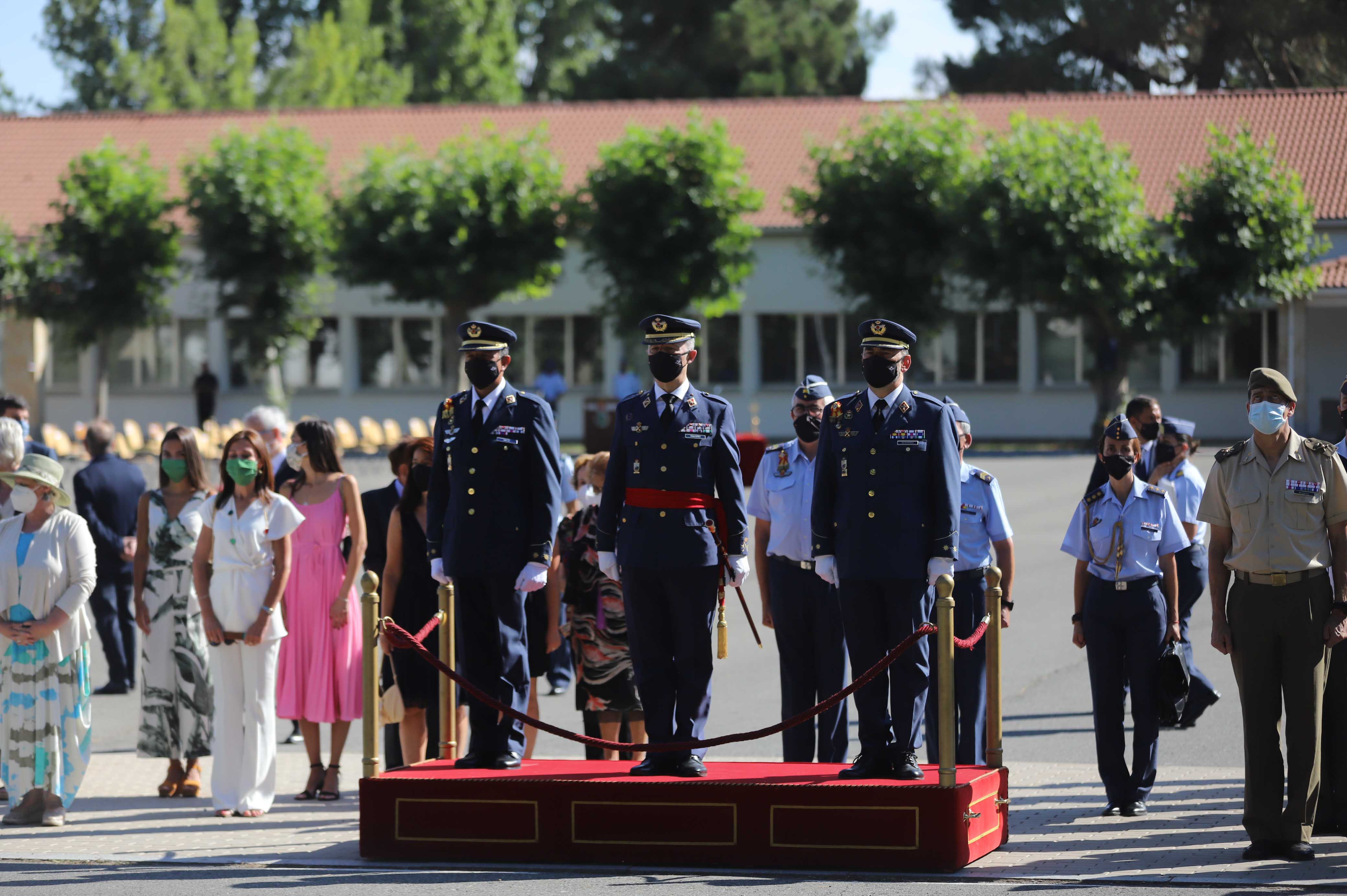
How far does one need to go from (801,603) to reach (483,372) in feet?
6.93

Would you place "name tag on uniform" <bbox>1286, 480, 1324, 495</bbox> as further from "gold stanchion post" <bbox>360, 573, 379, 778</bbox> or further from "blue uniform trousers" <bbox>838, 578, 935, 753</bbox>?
"gold stanchion post" <bbox>360, 573, 379, 778</bbox>

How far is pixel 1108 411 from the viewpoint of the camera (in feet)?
121

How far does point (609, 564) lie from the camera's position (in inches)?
307

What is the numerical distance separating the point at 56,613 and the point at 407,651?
1.81 metres

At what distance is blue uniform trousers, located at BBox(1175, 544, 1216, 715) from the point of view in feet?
33.3

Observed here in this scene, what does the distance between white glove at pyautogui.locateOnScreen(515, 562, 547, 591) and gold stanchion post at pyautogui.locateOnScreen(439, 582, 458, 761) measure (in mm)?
433

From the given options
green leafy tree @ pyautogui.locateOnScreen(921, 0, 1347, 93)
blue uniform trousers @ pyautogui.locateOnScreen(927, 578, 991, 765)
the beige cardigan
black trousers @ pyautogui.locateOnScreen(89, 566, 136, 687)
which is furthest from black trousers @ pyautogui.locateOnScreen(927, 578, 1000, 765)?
green leafy tree @ pyautogui.locateOnScreen(921, 0, 1347, 93)

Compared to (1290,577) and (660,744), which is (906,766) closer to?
(660,744)

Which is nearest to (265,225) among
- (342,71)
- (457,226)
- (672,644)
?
(457,226)

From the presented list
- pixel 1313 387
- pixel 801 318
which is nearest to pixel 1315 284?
pixel 1313 387

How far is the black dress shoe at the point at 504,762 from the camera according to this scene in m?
8.05

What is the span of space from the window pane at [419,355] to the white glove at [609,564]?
3605cm

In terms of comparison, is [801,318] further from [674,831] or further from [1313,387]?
[674,831]

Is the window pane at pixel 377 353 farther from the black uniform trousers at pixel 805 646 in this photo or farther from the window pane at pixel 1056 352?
the black uniform trousers at pixel 805 646
